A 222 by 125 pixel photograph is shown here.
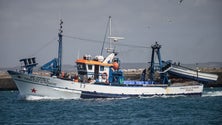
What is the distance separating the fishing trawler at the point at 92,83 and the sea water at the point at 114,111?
1037 millimetres

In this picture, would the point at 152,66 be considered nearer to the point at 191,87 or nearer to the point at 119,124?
the point at 191,87

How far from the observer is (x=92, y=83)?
44.3 m

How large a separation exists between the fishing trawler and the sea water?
104 cm

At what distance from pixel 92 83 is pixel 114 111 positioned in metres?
7.93

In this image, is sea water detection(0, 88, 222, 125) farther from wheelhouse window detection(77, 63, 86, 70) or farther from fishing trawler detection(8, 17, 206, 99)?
wheelhouse window detection(77, 63, 86, 70)

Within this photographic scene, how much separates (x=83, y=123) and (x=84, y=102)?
1132 centimetres

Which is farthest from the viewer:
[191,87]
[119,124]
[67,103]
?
[191,87]

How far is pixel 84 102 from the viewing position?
4238 cm

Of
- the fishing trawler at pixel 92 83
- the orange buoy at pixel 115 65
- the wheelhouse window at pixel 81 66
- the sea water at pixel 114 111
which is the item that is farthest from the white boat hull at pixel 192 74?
the wheelhouse window at pixel 81 66

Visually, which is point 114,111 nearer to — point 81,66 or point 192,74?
point 81,66

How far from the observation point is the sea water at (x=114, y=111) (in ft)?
105

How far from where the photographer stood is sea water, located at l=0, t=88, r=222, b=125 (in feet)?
105

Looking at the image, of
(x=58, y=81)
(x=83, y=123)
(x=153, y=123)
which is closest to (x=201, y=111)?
(x=153, y=123)

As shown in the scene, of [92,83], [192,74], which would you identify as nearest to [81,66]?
[92,83]
